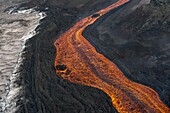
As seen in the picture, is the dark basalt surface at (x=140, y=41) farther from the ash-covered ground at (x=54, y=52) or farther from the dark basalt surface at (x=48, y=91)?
the dark basalt surface at (x=48, y=91)

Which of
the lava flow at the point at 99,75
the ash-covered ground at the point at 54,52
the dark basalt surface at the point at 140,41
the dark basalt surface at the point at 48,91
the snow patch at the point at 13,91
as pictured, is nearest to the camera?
the lava flow at the point at 99,75

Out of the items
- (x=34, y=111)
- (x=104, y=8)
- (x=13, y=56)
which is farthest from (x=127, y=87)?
(x=104, y=8)

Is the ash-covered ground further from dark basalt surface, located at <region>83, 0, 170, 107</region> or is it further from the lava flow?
the lava flow

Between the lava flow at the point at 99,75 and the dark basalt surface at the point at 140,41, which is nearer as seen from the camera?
the lava flow at the point at 99,75

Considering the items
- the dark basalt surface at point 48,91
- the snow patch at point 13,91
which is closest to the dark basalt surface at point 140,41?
the dark basalt surface at point 48,91

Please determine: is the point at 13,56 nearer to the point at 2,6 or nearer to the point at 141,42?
the point at 141,42

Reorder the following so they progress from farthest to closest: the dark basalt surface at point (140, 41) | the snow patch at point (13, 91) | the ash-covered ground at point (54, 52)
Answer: the dark basalt surface at point (140, 41) → the ash-covered ground at point (54, 52) → the snow patch at point (13, 91)
